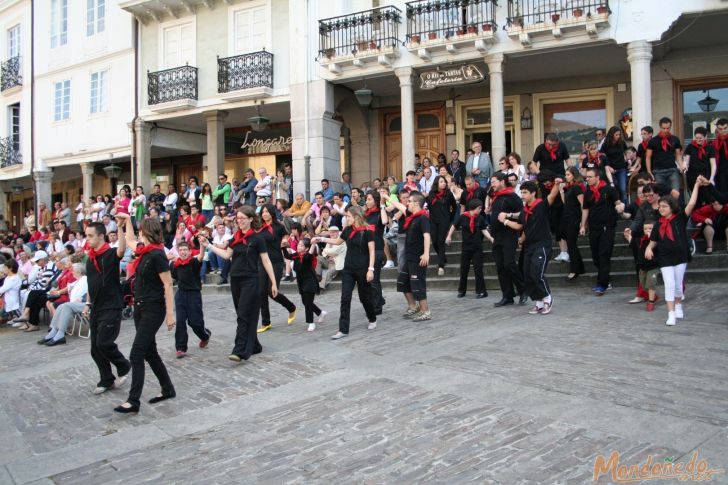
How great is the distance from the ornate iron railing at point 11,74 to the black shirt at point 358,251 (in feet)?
79.2

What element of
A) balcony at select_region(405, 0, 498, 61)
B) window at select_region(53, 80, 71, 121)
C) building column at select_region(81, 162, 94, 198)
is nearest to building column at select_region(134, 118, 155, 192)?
building column at select_region(81, 162, 94, 198)

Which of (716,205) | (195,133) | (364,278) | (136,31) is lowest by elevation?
(364,278)

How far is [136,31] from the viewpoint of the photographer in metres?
22.4

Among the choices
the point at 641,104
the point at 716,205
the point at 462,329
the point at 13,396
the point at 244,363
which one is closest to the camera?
the point at 13,396

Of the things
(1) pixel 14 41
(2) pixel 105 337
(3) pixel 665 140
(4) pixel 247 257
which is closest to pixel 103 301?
(2) pixel 105 337

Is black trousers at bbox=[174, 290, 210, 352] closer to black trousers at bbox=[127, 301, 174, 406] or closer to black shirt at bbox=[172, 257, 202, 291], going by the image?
black shirt at bbox=[172, 257, 202, 291]

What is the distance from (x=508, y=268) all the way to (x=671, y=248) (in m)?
2.42

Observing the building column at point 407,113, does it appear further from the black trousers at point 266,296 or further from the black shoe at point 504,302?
the black trousers at point 266,296

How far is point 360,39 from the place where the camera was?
698 inches

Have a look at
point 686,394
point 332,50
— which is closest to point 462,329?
point 686,394

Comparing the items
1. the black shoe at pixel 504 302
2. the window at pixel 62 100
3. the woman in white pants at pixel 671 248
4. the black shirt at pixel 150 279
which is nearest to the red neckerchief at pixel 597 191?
the woman in white pants at pixel 671 248

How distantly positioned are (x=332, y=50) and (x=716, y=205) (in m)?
10.9

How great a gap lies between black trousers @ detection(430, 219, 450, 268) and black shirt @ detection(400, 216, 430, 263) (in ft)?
9.54

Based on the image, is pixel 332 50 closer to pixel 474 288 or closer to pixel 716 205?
pixel 474 288
